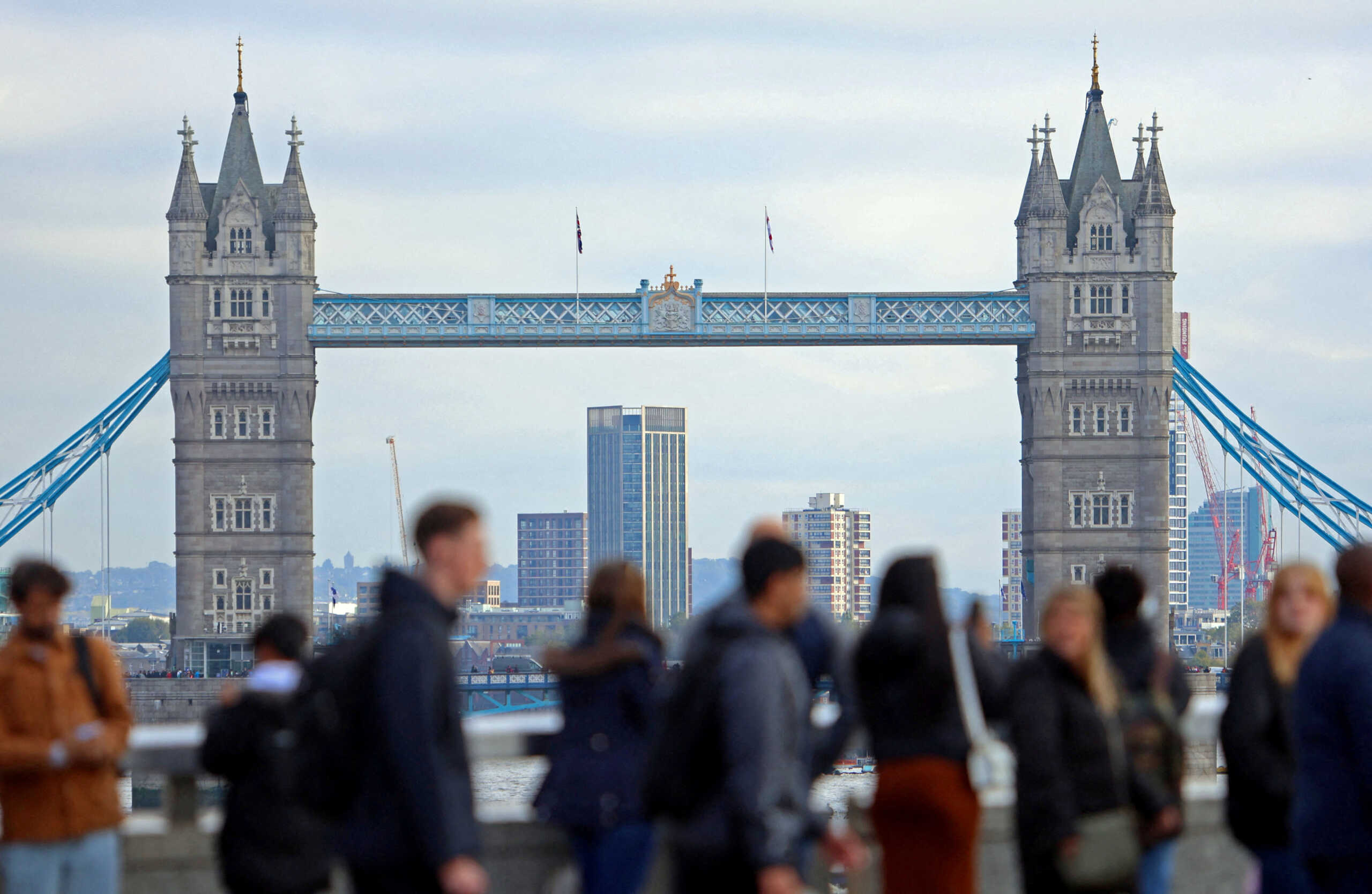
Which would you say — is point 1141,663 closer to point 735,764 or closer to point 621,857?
point 621,857

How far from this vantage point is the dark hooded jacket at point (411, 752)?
18.3ft

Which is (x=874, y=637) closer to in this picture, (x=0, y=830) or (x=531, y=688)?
(x=0, y=830)

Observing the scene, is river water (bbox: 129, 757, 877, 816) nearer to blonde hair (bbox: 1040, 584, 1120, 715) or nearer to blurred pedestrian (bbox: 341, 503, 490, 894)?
blonde hair (bbox: 1040, 584, 1120, 715)

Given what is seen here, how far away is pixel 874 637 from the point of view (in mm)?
6691

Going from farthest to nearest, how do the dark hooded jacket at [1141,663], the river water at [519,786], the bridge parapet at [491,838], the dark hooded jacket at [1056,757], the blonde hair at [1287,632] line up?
the river water at [519,786] → the bridge parapet at [491,838] → the dark hooded jacket at [1141,663] → the blonde hair at [1287,632] → the dark hooded jacket at [1056,757]

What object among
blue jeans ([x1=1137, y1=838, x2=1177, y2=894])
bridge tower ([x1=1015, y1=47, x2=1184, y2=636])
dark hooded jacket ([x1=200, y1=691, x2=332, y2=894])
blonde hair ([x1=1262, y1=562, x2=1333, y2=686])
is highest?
bridge tower ([x1=1015, y1=47, x2=1184, y2=636])

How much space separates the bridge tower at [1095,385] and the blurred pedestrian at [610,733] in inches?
2368

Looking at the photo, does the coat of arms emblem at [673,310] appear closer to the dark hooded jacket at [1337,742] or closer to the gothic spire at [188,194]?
the gothic spire at [188,194]

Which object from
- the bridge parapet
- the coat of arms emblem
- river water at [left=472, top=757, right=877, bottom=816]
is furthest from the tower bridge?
the bridge parapet

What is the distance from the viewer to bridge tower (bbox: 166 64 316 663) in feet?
217

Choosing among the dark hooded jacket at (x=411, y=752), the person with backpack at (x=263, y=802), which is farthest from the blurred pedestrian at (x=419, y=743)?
the person with backpack at (x=263, y=802)

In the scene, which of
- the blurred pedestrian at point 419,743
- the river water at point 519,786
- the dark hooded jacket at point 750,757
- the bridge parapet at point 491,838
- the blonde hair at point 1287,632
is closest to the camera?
the dark hooded jacket at point 750,757

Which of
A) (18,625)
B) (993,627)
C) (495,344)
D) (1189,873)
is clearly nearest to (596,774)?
(18,625)

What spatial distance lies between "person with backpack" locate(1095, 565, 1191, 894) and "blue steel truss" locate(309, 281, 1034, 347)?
57647 mm
